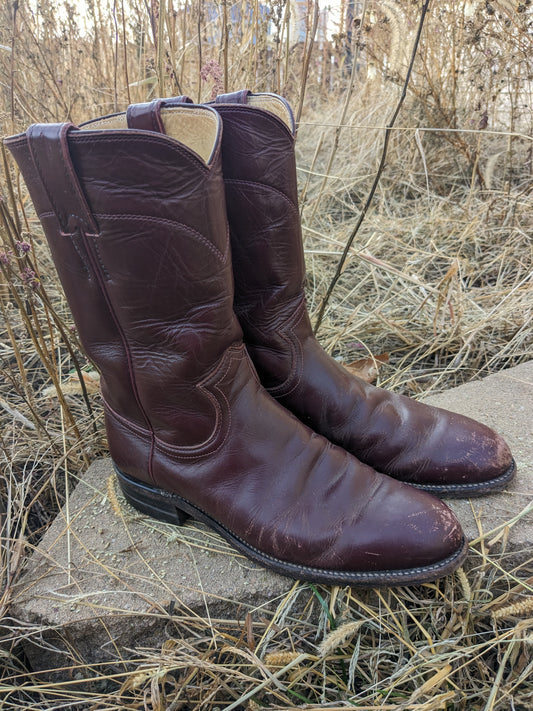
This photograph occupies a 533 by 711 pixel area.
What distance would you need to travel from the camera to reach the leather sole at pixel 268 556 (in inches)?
33.8

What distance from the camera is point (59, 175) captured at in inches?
28.3

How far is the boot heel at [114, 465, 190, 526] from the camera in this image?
1.03 metres

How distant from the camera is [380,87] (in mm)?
3488

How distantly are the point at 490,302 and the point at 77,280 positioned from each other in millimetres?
1746

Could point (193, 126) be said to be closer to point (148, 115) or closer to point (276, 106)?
point (148, 115)

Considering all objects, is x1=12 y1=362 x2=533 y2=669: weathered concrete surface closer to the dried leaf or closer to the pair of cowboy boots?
the pair of cowboy boots

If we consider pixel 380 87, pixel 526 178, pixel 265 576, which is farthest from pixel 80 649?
pixel 380 87

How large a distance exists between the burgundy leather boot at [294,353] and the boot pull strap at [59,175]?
317 mm

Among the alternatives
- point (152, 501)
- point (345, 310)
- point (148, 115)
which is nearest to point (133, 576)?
point (152, 501)

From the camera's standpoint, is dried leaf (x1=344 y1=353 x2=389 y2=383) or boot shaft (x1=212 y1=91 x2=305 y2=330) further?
dried leaf (x1=344 y1=353 x2=389 y2=383)

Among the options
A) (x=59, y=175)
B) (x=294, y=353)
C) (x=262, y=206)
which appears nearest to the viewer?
(x=59, y=175)

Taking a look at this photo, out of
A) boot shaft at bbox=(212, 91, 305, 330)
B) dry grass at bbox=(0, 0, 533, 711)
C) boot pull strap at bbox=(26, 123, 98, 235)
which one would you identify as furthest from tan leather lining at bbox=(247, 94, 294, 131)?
boot pull strap at bbox=(26, 123, 98, 235)

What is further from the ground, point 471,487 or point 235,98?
point 235,98

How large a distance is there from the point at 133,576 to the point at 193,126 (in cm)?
85
